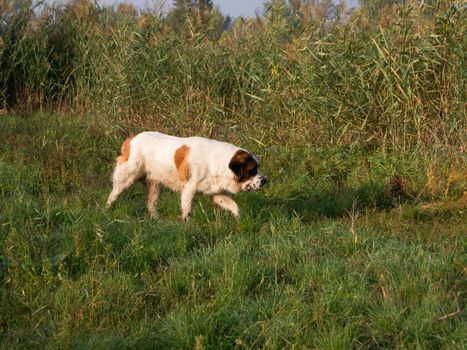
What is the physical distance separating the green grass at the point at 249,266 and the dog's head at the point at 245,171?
308mm

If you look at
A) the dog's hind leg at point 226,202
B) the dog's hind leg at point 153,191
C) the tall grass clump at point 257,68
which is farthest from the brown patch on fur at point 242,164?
the tall grass clump at point 257,68

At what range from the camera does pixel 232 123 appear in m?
9.88

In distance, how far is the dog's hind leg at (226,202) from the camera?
6982 millimetres

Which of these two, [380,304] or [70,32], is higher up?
[70,32]

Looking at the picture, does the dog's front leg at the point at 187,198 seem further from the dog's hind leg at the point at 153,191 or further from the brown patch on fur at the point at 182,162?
the dog's hind leg at the point at 153,191

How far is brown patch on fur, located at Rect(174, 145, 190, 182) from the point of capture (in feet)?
23.1

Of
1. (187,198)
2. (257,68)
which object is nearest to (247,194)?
(187,198)

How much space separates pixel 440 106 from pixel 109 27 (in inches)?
228

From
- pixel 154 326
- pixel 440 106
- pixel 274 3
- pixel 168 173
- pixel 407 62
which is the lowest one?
pixel 154 326

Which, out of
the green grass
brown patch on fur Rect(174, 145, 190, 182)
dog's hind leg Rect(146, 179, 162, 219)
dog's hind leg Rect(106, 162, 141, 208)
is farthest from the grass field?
brown patch on fur Rect(174, 145, 190, 182)

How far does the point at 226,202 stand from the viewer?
23.3 ft

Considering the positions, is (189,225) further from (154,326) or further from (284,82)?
(284,82)

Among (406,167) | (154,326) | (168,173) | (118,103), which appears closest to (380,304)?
(154,326)

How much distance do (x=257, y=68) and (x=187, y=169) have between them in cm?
328
